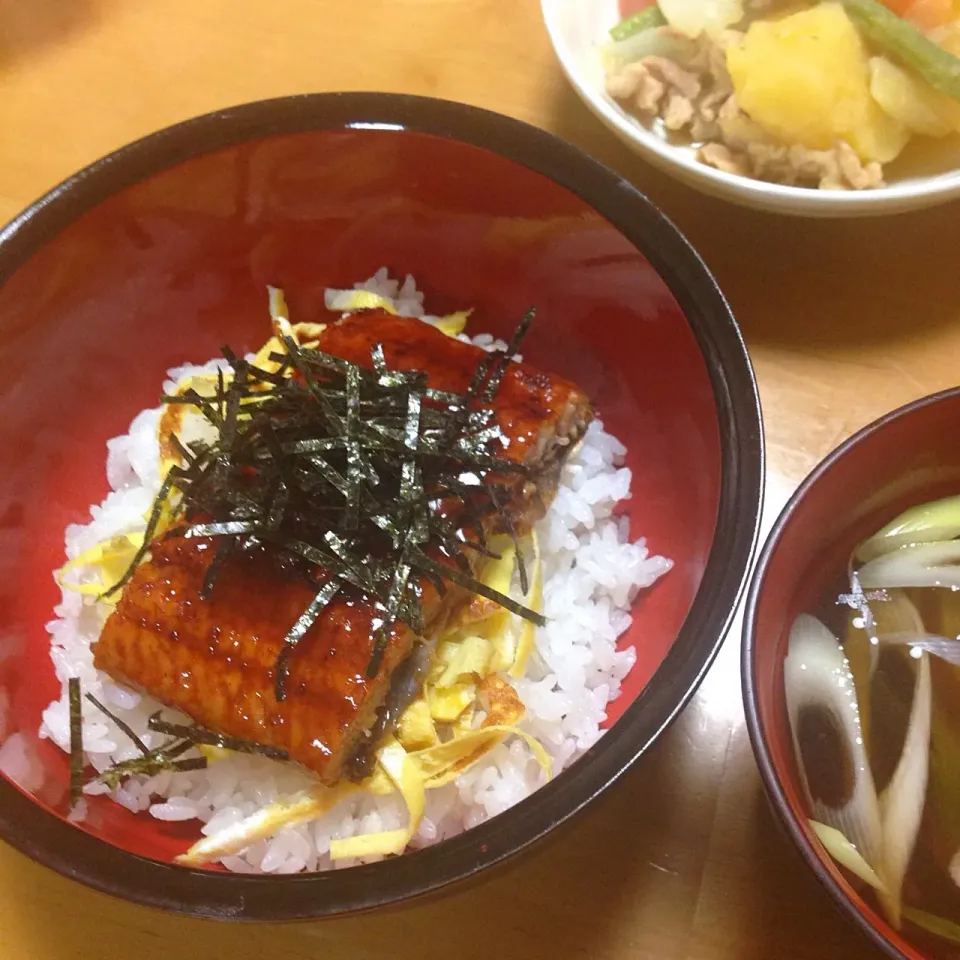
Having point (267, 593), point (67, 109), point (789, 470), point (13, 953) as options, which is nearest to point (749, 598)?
point (789, 470)

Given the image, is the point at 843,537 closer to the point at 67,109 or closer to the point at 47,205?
the point at 47,205

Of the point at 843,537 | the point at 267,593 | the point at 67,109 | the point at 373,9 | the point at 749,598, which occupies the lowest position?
the point at 267,593

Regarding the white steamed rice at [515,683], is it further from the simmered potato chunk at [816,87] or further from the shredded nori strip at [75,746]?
the simmered potato chunk at [816,87]

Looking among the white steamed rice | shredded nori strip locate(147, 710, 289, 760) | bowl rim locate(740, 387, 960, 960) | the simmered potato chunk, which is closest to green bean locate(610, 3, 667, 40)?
the simmered potato chunk

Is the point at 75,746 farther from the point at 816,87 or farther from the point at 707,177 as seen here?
the point at 816,87

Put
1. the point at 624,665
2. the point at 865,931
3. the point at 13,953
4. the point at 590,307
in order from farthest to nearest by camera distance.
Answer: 1. the point at 590,307
2. the point at 624,665
3. the point at 13,953
4. the point at 865,931

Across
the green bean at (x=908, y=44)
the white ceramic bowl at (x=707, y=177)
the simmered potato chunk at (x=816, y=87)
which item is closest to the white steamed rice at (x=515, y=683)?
the white ceramic bowl at (x=707, y=177)

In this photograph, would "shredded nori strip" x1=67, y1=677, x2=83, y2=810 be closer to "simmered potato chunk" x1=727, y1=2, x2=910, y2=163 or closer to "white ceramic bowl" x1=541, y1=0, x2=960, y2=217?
"white ceramic bowl" x1=541, y1=0, x2=960, y2=217
